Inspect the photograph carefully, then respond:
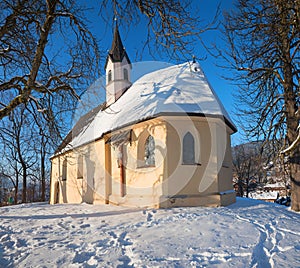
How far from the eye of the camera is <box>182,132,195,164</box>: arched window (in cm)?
1177

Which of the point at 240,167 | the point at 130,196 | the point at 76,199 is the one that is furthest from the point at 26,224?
the point at 240,167

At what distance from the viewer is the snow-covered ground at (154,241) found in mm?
4934

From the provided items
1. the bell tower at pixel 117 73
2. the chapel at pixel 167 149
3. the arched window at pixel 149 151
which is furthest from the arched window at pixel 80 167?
the arched window at pixel 149 151

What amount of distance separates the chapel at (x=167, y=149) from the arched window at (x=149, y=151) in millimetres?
46

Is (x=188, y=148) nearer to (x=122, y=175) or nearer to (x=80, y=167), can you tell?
(x=122, y=175)

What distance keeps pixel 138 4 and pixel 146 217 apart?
639 cm

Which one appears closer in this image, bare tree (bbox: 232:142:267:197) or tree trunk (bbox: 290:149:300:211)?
Result: tree trunk (bbox: 290:149:300:211)

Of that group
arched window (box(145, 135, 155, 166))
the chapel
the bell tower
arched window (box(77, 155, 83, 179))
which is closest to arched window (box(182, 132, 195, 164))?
the chapel

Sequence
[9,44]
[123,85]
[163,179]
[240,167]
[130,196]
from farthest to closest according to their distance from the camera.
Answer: [240,167] < [123,85] < [130,196] < [163,179] < [9,44]

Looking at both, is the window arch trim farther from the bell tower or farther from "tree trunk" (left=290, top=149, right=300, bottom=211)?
the bell tower

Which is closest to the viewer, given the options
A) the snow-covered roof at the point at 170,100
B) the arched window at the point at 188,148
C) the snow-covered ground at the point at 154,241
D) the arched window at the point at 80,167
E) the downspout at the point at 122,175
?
the snow-covered ground at the point at 154,241

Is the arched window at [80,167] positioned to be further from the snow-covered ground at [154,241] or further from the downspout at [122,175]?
the snow-covered ground at [154,241]

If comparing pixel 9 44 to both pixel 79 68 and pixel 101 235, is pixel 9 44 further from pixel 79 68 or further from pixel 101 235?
pixel 101 235

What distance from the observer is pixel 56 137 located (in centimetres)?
871
